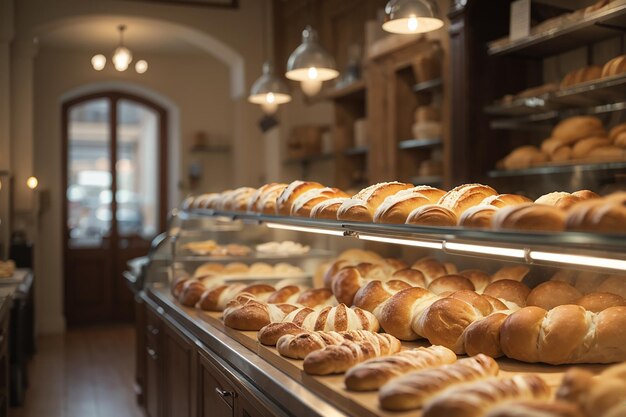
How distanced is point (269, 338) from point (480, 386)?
3.30 feet

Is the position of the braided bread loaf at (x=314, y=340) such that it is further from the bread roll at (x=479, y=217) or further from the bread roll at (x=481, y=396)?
the bread roll at (x=481, y=396)

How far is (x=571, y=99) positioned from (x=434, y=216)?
7.22 feet

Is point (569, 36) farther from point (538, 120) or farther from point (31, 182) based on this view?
point (31, 182)

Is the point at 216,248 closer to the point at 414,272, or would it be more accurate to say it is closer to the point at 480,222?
the point at 414,272

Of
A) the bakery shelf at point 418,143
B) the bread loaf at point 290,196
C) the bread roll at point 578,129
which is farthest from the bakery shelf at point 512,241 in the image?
the bakery shelf at point 418,143

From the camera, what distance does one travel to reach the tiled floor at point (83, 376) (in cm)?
536

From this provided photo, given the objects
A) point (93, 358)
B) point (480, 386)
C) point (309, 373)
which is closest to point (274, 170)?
point (93, 358)

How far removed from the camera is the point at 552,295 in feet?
7.11

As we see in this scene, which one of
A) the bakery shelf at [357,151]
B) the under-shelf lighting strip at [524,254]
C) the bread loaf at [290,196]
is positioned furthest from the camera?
the bakery shelf at [357,151]

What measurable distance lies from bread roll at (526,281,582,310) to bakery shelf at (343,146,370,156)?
3644mm

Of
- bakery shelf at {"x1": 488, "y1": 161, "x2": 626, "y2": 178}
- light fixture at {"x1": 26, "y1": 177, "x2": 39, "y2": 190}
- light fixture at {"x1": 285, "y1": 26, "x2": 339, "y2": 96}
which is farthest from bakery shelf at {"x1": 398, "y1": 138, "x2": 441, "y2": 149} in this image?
light fixture at {"x1": 26, "y1": 177, "x2": 39, "y2": 190}

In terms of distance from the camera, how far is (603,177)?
384cm

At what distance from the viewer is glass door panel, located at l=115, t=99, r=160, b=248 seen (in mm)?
9711

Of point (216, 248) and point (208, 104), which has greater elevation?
point (208, 104)
